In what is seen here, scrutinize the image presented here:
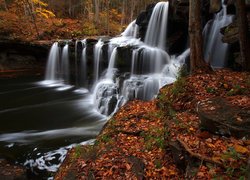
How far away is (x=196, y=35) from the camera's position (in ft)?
29.7

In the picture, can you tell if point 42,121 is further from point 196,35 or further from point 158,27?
point 158,27

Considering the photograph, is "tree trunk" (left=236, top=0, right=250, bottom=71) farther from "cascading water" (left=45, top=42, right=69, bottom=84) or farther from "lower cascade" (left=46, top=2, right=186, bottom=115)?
"cascading water" (left=45, top=42, right=69, bottom=84)

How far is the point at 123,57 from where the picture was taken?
18203mm

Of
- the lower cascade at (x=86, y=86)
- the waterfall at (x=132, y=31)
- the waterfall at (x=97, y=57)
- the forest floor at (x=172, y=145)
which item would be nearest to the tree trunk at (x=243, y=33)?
the forest floor at (x=172, y=145)

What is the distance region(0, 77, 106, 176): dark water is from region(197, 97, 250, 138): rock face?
5072 mm

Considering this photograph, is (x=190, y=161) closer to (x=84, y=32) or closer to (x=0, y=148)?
(x=0, y=148)

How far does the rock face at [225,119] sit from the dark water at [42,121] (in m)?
5.07

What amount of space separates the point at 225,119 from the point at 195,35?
185 inches

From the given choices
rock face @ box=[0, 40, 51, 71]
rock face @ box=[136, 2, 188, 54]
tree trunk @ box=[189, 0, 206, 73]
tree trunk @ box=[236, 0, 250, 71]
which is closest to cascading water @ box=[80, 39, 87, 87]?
rock face @ box=[0, 40, 51, 71]

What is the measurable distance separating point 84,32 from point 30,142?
19.3m

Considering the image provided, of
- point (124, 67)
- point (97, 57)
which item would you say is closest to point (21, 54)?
point (97, 57)

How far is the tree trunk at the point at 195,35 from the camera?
8900 mm

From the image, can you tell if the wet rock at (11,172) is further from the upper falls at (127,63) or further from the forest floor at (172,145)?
the upper falls at (127,63)

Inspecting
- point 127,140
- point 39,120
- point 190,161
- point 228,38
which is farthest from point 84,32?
point 190,161
